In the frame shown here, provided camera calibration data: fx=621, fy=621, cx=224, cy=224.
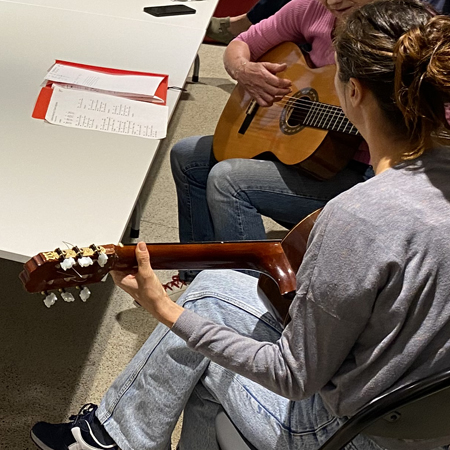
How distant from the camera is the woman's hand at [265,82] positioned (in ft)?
5.66

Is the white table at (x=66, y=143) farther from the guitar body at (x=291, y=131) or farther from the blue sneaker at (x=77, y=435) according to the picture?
the blue sneaker at (x=77, y=435)

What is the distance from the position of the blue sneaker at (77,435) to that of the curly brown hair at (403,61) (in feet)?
2.71

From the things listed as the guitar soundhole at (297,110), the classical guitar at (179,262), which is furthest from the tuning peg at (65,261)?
the guitar soundhole at (297,110)

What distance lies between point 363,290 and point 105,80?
1.15 meters

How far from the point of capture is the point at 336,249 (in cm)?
82

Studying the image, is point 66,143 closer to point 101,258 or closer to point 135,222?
point 101,258

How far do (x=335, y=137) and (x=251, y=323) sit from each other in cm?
59

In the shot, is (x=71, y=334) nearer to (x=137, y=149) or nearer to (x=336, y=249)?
(x=137, y=149)

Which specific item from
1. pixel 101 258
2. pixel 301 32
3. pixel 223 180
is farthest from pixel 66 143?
pixel 301 32

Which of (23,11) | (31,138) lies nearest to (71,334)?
(31,138)

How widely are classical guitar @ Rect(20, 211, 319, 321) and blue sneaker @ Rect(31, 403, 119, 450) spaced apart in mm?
378

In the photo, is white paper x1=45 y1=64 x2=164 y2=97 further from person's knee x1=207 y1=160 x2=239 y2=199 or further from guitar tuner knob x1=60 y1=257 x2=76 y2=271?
guitar tuner knob x1=60 y1=257 x2=76 y2=271

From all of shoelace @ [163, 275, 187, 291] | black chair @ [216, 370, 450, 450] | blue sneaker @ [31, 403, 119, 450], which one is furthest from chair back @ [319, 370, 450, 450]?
shoelace @ [163, 275, 187, 291]

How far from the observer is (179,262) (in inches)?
44.0
